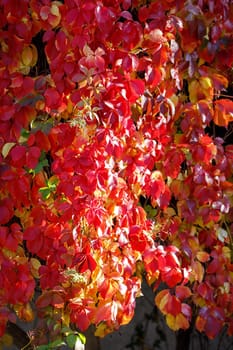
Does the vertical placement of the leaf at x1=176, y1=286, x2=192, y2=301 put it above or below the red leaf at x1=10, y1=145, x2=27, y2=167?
below

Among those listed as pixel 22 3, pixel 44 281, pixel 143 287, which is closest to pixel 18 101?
pixel 22 3

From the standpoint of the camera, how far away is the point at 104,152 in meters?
1.86

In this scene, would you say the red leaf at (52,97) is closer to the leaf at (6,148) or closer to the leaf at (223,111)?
the leaf at (6,148)

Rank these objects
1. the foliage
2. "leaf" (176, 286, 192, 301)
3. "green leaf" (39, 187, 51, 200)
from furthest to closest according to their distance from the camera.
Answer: "leaf" (176, 286, 192, 301) → "green leaf" (39, 187, 51, 200) → the foliage

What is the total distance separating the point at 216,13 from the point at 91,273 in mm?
817

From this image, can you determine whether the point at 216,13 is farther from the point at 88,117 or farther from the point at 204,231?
the point at 204,231

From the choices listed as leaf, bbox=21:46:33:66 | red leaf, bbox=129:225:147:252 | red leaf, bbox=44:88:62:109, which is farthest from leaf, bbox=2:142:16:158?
red leaf, bbox=129:225:147:252

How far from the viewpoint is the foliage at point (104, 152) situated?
72.7 inches

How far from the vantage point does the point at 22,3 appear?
1.89m

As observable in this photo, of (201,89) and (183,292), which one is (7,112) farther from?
(183,292)

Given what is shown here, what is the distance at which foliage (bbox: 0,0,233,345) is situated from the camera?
1.85m

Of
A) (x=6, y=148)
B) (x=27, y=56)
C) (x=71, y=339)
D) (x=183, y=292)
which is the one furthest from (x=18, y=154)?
(x=183, y=292)

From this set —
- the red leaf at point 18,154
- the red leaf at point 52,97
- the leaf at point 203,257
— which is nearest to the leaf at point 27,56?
the red leaf at point 52,97

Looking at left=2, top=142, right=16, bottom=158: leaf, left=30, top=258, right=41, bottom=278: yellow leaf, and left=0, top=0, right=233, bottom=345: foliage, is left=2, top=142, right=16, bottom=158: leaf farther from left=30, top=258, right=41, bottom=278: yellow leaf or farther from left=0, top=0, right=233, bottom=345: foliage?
left=30, top=258, right=41, bottom=278: yellow leaf
